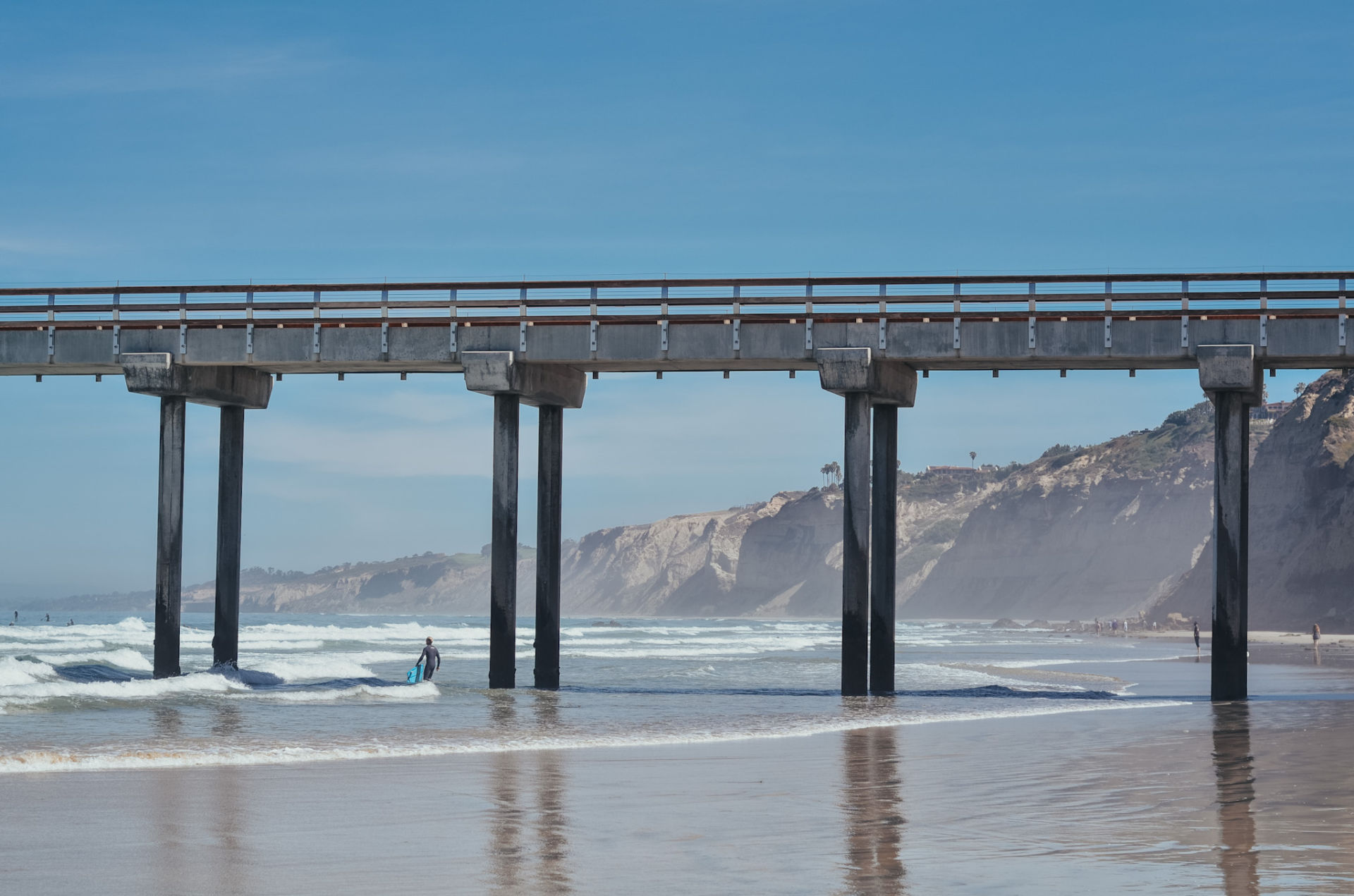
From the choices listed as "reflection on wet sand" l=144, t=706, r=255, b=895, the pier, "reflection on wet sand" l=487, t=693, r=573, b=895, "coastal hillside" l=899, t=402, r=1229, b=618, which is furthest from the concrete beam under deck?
"coastal hillside" l=899, t=402, r=1229, b=618

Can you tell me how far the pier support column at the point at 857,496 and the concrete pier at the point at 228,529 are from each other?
1401cm

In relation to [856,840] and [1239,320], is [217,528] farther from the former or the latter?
[856,840]

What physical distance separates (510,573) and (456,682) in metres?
6.81

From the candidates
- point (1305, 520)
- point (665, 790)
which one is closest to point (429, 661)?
point (665, 790)

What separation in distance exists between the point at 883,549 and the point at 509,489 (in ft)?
26.5

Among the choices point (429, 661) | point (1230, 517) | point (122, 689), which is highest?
point (1230, 517)

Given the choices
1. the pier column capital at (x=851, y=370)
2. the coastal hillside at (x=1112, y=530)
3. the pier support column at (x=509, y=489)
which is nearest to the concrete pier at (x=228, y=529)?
the pier support column at (x=509, y=489)

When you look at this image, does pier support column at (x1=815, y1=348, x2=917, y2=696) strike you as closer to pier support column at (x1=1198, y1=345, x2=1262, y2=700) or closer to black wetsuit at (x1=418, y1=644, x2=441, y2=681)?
pier support column at (x1=1198, y1=345, x2=1262, y2=700)

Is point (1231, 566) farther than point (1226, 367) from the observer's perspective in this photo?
No

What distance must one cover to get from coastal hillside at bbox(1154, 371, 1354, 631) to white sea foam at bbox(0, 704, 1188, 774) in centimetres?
7073

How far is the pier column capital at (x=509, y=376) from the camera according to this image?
100ft

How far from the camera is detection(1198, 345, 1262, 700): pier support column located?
92.4 ft

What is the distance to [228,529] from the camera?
33.5 metres

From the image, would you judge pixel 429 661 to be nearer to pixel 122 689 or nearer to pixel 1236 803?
pixel 122 689
